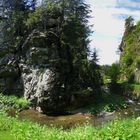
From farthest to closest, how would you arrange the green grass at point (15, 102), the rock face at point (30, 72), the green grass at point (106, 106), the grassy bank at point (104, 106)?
the rock face at point (30, 72) < the green grass at point (15, 102) < the green grass at point (106, 106) < the grassy bank at point (104, 106)

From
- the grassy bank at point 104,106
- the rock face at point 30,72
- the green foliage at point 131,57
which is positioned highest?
the green foliage at point 131,57

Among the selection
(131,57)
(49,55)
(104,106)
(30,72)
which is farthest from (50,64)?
(131,57)

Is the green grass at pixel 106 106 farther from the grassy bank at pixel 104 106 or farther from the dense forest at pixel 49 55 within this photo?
the dense forest at pixel 49 55

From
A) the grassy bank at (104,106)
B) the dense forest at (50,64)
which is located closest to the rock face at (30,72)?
the dense forest at (50,64)

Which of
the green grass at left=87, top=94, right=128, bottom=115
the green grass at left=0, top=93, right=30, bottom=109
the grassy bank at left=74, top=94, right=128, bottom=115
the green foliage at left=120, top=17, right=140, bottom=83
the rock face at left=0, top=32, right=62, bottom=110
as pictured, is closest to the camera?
the grassy bank at left=74, top=94, right=128, bottom=115

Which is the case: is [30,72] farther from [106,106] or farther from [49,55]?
[106,106]

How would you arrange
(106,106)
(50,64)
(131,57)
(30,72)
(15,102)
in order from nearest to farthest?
1. (106,106)
2. (15,102)
3. (50,64)
4. (30,72)
5. (131,57)

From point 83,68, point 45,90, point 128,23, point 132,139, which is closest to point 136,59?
point 128,23

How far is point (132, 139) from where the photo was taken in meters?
15.1

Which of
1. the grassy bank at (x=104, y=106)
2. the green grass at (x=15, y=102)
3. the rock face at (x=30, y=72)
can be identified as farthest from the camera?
the rock face at (x=30, y=72)

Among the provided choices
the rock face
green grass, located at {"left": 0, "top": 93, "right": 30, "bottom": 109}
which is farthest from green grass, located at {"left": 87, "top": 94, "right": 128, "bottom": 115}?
green grass, located at {"left": 0, "top": 93, "right": 30, "bottom": 109}

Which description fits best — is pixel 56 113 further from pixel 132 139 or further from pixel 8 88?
pixel 132 139

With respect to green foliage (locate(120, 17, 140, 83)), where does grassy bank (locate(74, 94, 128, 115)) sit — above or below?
below

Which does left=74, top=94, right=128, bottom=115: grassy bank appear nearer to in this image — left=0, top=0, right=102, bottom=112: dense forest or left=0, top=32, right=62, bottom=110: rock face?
left=0, top=0, right=102, bottom=112: dense forest
